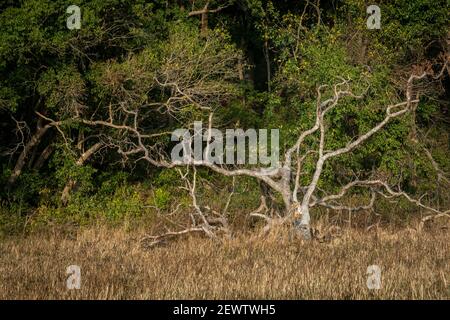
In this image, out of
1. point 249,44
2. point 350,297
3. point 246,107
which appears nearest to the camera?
point 350,297

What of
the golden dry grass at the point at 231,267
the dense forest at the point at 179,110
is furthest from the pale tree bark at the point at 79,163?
the golden dry grass at the point at 231,267

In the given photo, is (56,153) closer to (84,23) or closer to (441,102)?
(84,23)

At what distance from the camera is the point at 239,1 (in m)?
23.1

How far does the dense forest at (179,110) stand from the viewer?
16359 mm

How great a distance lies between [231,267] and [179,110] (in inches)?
300

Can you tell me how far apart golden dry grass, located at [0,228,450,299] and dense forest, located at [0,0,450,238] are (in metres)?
1.70

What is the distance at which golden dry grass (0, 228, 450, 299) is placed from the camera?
8820 mm

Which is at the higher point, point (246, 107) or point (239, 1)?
point (239, 1)

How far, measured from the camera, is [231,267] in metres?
10.6

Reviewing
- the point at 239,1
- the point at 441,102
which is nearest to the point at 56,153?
the point at 239,1

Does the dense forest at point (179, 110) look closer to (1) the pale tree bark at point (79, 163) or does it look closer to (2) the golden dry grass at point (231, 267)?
(1) the pale tree bark at point (79, 163)

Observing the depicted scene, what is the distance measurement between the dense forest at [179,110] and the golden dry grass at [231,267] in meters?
1.70

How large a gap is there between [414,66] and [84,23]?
8673mm

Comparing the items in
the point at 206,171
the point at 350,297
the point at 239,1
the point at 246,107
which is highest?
the point at 239,1
